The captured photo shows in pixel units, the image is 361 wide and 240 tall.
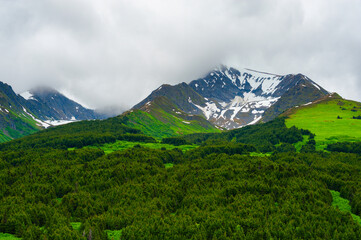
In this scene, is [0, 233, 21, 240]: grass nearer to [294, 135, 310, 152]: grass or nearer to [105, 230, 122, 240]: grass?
[105, 230, 122, 240]: grass

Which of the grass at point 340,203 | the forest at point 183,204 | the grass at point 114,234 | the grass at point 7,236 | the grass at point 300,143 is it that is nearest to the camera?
the grass at point 7,236

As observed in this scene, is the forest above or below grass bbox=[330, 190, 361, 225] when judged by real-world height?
below

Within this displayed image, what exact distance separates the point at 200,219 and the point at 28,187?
201 feet

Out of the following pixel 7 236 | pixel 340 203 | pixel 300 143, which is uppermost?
pixel 300 143

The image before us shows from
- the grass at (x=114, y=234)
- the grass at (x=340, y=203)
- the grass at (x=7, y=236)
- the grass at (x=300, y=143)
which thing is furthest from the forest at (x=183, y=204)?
the grass at (x=300, y=143)

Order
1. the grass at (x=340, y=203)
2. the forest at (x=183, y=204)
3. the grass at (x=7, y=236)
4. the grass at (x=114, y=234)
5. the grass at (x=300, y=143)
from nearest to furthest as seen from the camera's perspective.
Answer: the grass at (x=7, y=236) → the forest at (x=183, y=204) → the grass at (x=114, y=234) → the grass at (x=340, y=203) → the grass at (x=300, y=143)

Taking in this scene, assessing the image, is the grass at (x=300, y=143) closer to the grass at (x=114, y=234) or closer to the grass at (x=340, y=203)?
the grass at (x=340, y=203)

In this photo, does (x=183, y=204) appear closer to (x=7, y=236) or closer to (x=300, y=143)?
(x=7, y=236)

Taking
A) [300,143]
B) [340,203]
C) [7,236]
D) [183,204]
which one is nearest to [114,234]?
[7,236]

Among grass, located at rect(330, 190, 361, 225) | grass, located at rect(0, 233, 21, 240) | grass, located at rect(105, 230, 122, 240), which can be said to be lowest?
grass, located at rect(0, 233, 21, 240)

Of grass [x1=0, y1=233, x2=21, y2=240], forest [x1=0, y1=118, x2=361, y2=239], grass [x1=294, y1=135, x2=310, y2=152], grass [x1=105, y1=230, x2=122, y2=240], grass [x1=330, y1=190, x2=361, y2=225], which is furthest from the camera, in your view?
grass [x1=294, y1=135, x2=310, y2=152]

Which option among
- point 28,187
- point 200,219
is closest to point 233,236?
point 200,219

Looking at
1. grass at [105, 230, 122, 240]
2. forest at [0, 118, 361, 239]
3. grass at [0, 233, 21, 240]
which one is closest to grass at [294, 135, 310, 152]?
forest at [0, 118, 361, 239]

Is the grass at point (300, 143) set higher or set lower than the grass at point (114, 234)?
higher
